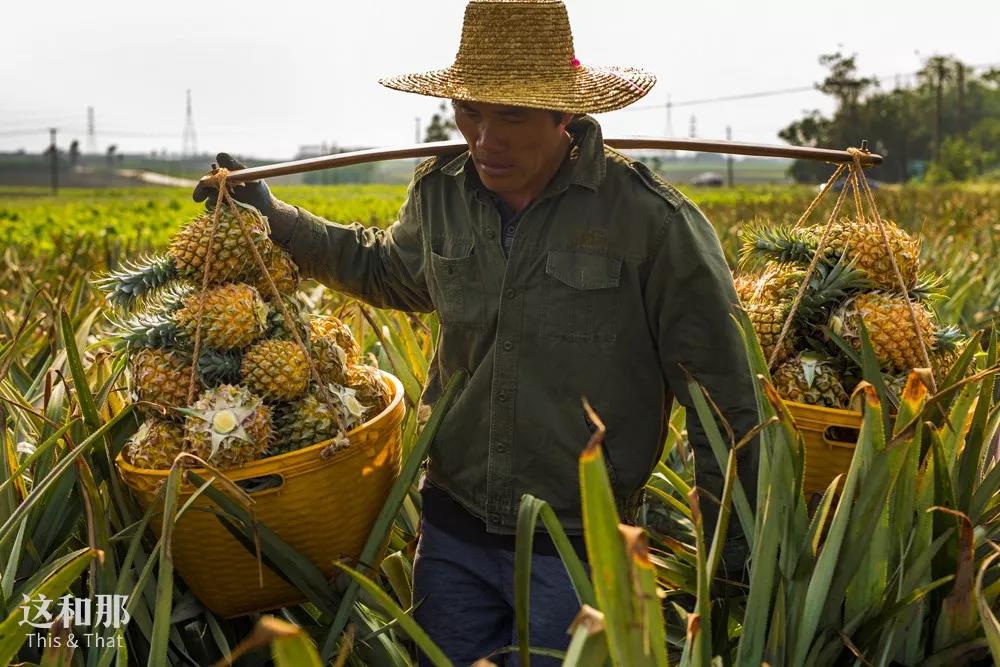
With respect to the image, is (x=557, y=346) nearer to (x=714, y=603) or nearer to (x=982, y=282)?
(x=714, y=603)

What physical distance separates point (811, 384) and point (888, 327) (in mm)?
221

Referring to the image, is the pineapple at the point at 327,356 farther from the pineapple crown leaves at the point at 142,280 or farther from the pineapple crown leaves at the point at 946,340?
the pineapple crown leaves at the point at 946,340

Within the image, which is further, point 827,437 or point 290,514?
point 827,437

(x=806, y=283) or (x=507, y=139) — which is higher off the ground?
(x=507, y=139)

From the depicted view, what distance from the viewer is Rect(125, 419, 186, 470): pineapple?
6.45 ft

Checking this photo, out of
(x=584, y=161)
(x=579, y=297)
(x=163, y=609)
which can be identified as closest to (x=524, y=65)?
(x=584, y=161)

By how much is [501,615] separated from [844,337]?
1.06 meters

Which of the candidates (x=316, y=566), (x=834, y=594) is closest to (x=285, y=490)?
(x=316, y=566)

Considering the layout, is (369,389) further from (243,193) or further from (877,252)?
(877,252)

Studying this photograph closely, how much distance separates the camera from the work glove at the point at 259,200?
2210 mm

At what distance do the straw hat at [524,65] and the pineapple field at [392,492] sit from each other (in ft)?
1.78

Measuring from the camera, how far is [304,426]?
2.00 meters

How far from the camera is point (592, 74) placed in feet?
7.23

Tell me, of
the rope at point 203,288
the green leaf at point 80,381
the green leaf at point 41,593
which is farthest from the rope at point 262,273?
the green leaf at point 41,593
